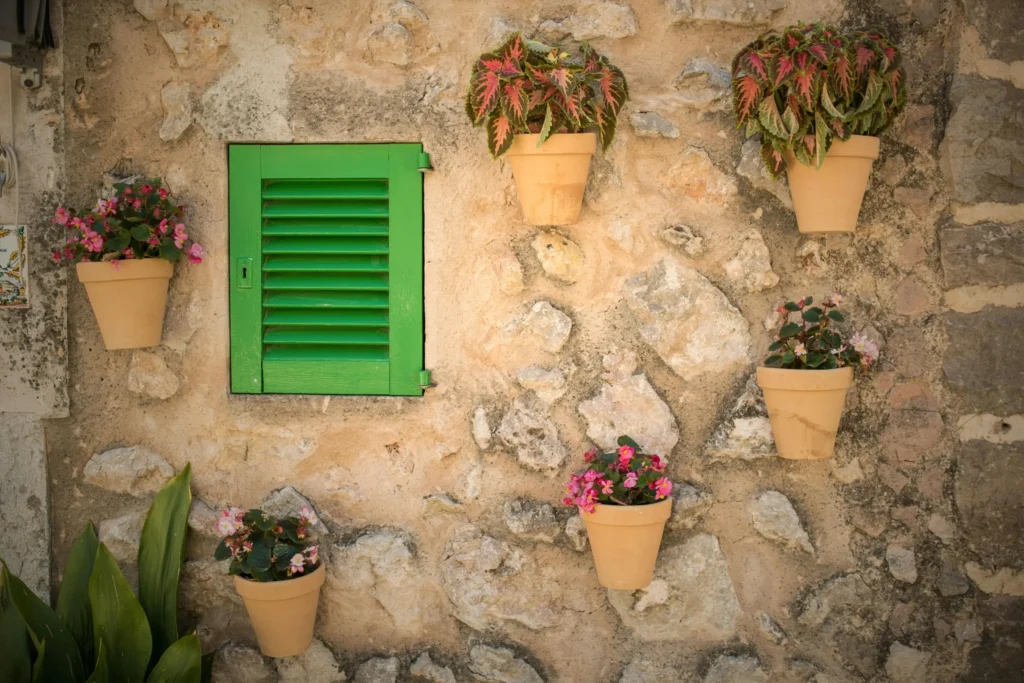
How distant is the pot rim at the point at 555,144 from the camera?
2.88m

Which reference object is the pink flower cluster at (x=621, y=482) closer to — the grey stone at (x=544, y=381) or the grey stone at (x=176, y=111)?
the grey stone at (x=544, y=381)

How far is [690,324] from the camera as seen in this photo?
3090 mm

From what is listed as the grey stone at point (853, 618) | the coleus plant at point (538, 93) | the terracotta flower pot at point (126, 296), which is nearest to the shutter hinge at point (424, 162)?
the coleus plant at point (538, 93)

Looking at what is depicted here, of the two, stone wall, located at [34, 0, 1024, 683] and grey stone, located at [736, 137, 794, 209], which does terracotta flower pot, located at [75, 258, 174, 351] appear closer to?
stone wall, located at [34, 0, 1024, 683]

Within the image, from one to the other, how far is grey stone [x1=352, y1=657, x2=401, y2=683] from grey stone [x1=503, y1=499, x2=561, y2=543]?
2.11 ft

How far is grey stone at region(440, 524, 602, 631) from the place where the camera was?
317cm

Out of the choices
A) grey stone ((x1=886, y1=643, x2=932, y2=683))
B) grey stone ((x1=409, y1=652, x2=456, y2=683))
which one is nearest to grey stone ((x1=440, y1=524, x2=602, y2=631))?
grey stone ((x1=409, y1=652, x2=456, y2=683))

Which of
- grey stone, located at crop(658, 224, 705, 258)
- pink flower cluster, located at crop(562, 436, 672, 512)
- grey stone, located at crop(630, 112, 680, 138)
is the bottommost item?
pink flower cluster, located at crop(562, 436, 672, 512)

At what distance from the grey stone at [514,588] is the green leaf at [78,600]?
48.6 inches

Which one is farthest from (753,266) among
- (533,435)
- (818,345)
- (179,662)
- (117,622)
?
(117,622)

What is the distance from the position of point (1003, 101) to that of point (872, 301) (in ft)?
2.39

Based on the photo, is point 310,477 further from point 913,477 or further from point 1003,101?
point 1003,101

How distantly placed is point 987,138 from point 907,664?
1.68m

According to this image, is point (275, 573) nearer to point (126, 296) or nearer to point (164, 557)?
point (164, 557)
